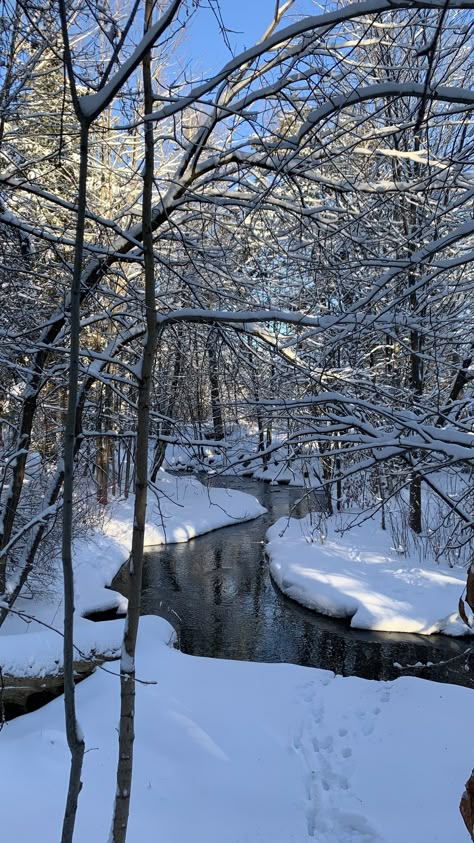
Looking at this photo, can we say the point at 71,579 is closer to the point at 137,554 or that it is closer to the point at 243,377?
the point at 137,554

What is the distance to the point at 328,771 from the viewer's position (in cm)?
521

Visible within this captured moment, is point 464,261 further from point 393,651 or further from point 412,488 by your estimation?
point 412,488

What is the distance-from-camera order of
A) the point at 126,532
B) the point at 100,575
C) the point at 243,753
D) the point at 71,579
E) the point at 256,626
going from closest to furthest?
the point at 71,579
the point at 243,753
the point at 256,626
the point at 100,575
the point at 126,532

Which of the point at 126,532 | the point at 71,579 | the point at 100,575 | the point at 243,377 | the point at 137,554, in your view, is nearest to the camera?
the point at 71,579

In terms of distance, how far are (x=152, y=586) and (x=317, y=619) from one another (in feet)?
10.3

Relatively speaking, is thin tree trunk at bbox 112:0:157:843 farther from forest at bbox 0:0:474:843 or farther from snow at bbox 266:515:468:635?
snow at bbox 266:515:468:635

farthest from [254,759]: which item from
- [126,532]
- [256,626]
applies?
[126,532]

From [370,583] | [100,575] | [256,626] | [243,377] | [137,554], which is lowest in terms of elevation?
[256,626]

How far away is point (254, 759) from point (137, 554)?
12.9 ft

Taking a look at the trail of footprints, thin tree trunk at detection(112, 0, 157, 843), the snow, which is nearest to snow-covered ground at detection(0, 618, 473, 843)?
the trail of footprints

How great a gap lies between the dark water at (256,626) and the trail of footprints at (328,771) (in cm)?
151

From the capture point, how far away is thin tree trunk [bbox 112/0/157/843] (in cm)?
209

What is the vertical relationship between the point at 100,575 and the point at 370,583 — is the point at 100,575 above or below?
below

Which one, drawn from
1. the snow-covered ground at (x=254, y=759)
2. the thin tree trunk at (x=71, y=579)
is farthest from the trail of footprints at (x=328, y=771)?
the thin tree trunk at (x=71, y=579)
